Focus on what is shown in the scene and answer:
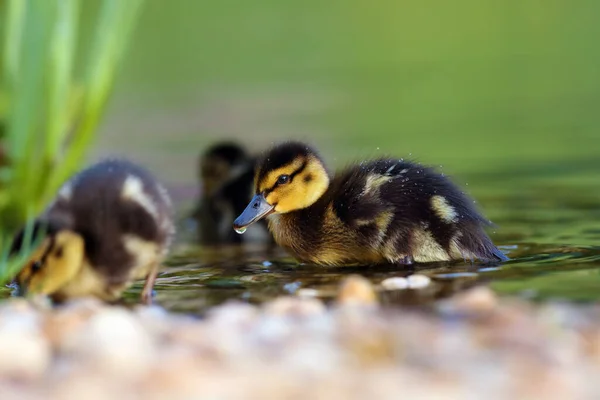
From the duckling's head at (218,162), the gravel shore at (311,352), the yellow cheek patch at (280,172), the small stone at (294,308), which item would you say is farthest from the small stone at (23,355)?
the duckling's head at (218,162)

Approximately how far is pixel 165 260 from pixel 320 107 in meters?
6.36

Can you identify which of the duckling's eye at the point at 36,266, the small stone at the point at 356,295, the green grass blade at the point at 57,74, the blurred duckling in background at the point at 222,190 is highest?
the green grass blade at the point at 57,74

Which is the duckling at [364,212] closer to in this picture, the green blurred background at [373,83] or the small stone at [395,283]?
the small stone at [395,283]

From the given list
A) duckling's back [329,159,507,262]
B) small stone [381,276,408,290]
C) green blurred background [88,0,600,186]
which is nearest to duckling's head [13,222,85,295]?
small stone [381,276,408,290]

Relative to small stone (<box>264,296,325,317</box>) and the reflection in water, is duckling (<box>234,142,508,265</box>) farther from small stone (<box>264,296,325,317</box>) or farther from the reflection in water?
small stone (<box>264,296,325,317</box>)

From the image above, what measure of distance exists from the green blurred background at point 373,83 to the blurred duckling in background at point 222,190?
74cm

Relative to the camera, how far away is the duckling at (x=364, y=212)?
160 inches

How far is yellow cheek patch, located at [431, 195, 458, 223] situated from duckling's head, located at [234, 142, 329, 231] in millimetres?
485

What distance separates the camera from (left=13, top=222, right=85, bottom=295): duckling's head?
3.51 meters

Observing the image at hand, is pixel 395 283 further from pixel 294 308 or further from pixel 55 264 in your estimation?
pixel 55 264

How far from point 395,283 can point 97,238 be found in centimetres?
92

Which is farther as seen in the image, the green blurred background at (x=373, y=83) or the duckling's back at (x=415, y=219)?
the green blurred background at (x=373, y=83)

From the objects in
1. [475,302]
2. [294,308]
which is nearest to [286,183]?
[294,308]

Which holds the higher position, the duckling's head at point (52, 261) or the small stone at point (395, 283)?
the duckling's head at point (52, 261)
